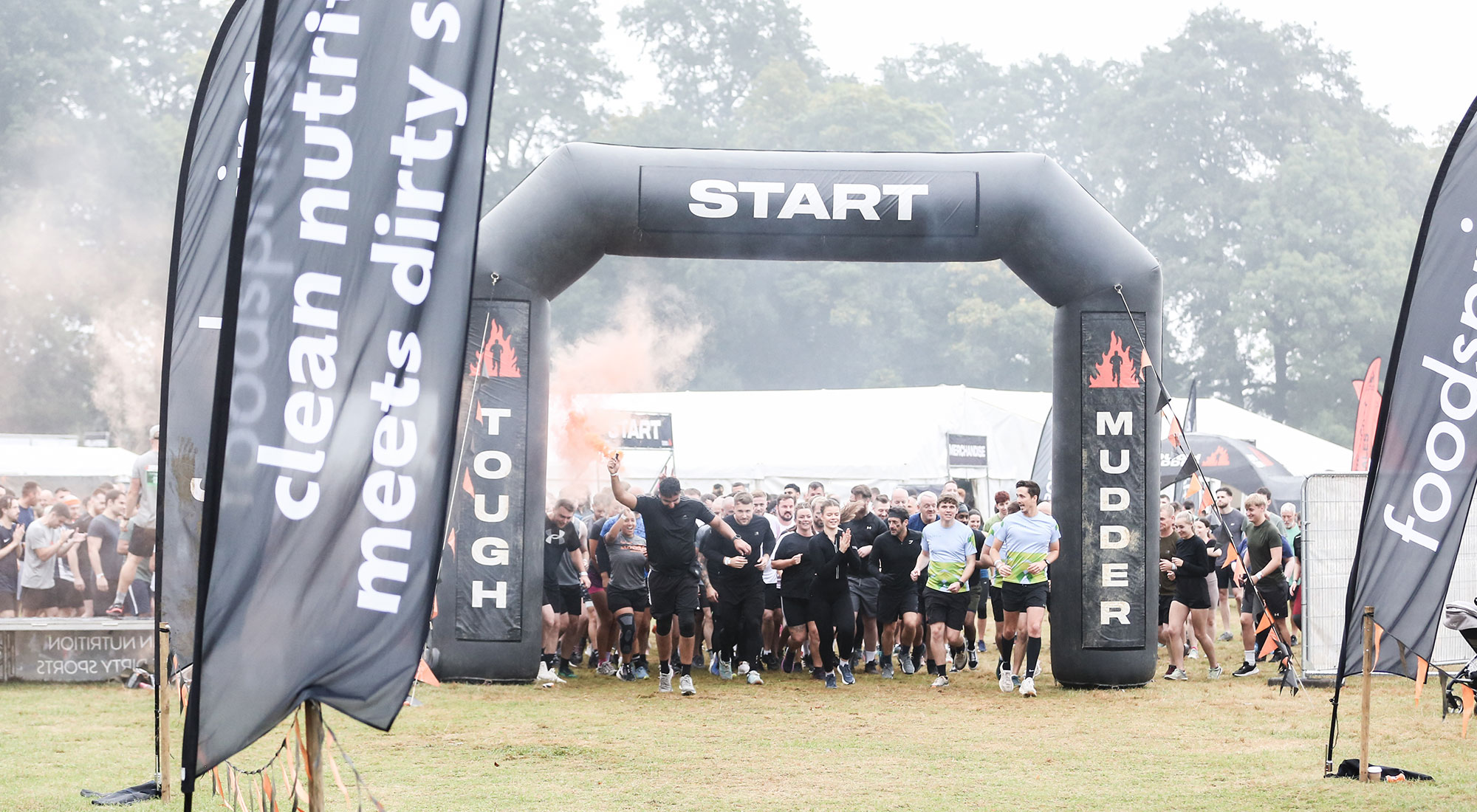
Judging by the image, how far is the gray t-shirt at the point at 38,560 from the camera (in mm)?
13898

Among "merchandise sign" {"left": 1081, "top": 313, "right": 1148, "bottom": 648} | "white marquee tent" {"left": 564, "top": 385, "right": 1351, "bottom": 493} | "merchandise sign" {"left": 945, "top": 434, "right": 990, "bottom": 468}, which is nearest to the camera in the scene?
"merchandise sign" {"left": 1081, "top": 313, "right": 1148, "bottom": 648}

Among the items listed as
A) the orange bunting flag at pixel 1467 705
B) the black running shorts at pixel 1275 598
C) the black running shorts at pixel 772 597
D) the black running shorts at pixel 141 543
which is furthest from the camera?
the black running shorts at pixel 772 597

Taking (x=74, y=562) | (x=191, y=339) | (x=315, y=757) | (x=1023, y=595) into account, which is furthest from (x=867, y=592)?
(x=315, y=757)

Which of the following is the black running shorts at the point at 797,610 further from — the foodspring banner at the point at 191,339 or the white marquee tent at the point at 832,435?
the white marquee tent at the point at 832,435

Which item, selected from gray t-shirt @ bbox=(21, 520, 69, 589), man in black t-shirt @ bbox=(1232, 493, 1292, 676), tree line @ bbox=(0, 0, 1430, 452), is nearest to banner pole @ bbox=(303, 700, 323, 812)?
gray t-shirt @ bbox=(21, 520, 69, 589)

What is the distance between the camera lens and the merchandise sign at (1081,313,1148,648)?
12273 millimetres

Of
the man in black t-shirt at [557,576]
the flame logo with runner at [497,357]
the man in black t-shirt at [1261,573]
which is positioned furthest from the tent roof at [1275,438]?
the flame logo with runner at [497,357]

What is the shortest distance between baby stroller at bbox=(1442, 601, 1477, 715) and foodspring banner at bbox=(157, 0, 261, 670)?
8064mm

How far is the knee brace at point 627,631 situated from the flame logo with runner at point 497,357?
3.05 meters

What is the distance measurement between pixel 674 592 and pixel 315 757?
811 centimetres

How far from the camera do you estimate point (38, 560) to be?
13945 millimetres

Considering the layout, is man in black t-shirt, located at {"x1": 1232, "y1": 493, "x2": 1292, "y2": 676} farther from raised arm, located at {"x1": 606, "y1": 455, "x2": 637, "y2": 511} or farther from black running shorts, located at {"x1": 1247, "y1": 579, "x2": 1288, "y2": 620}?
raised arm, located at {"x1": 606, "y1": 455, "x2": 637, "y2": 511}

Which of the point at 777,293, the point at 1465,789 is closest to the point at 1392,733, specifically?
the point at 1465,789

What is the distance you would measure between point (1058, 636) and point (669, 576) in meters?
3.44
